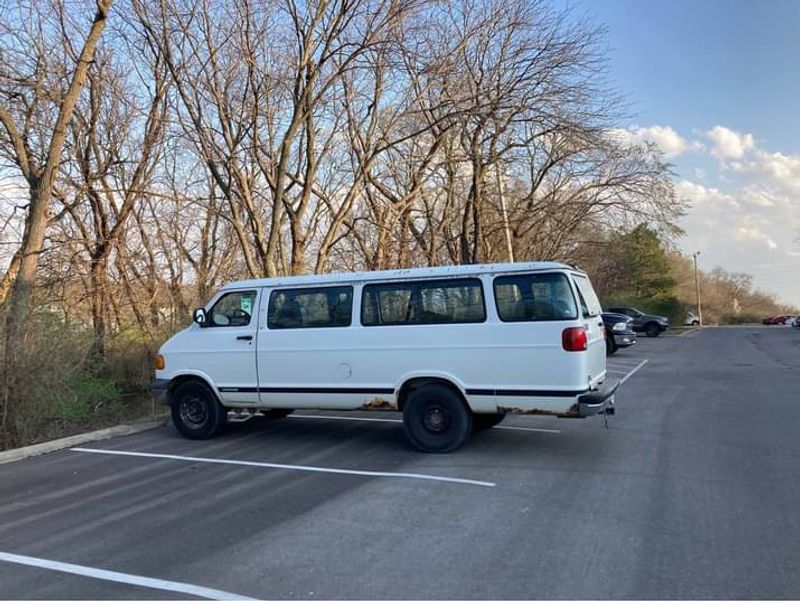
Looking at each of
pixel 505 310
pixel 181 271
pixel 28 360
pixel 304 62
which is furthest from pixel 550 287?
pixel 181 271

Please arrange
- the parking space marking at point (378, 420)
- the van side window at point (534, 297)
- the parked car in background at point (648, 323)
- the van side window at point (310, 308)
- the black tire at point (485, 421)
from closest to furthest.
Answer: the van side window at point (534, 297), the van side window at point (310, 308), the black tire at point (485, 421), the parking space marking at point (378, 420), the parked car in background at point (648, 323)

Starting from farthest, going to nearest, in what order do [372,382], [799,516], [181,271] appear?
[181,271] → [372,382] → [799,516]

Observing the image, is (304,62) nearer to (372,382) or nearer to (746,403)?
(372,382)

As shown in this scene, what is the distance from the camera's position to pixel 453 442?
7.43 m

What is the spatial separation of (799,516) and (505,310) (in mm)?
3300

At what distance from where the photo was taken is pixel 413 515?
536 centimetres

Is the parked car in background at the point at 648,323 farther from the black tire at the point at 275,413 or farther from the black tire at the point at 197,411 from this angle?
the black tire at the point at 197,411

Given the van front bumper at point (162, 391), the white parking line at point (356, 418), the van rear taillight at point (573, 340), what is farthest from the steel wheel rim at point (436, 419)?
the van front bumper at point (162, 391)

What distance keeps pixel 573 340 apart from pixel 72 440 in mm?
6773

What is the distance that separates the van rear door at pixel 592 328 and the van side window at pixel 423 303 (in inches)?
44.0

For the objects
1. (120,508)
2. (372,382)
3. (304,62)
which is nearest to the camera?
(120,508)

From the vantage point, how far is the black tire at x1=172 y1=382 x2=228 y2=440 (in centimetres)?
880

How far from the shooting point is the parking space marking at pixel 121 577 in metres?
4.01

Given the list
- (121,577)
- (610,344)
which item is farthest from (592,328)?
(610,344)
